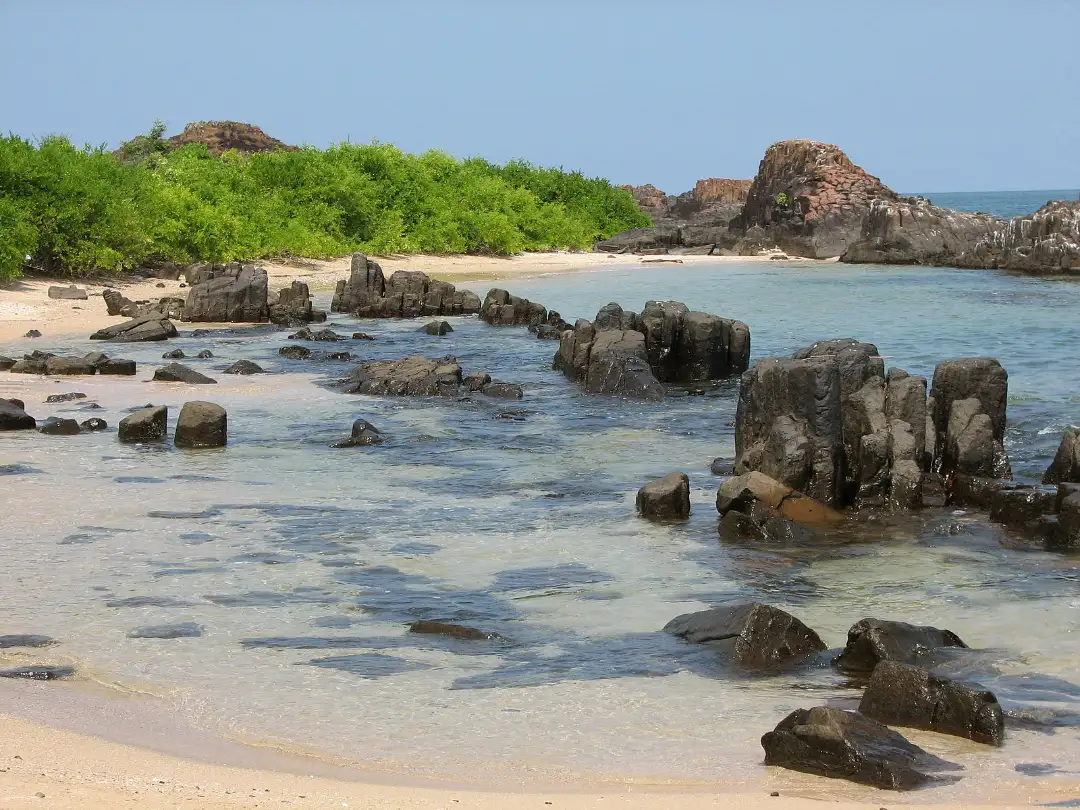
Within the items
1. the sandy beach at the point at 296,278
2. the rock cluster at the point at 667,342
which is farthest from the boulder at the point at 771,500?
the sandy beach at the point at 296,278

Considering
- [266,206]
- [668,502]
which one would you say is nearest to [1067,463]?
[668,502]

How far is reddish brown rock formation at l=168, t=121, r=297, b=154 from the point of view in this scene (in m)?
92.6

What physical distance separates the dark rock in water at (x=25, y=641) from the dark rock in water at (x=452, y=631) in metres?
2.36

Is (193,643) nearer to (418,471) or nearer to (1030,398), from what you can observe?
(418,471)

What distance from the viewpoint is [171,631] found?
28.9 ft

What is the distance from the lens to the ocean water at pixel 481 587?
23.3 ft

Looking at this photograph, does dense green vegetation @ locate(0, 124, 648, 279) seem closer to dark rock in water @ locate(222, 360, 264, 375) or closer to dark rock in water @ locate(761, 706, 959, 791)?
dark rock in water @ locate(222, 360, 264, 375)

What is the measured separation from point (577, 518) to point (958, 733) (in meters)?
6.08

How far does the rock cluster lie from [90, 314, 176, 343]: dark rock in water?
8.97 m

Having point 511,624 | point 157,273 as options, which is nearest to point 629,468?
point 511,624

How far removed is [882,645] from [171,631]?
4677mm

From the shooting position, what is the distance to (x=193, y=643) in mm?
8586

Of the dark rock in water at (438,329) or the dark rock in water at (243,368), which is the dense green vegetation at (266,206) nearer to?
the dark rock in water at (438,329)

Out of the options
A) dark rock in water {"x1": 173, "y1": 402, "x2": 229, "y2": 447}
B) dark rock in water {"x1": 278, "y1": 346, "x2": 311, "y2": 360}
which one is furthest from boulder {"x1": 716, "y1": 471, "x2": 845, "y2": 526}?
dark rock in water {"x1": 278, "y1": 346, "x2": 311, "y2": 360}
